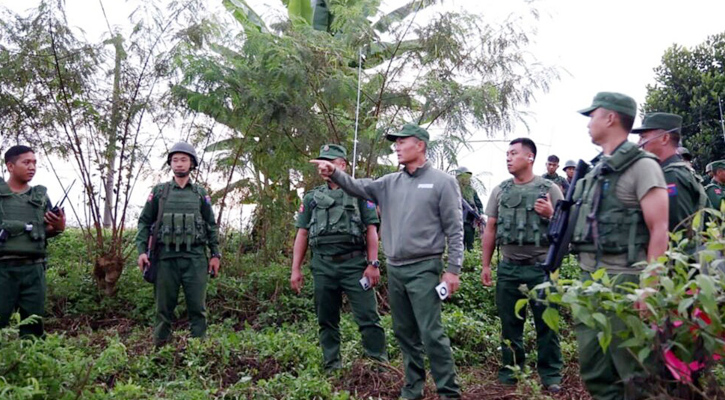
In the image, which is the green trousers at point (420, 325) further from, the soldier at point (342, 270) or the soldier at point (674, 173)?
the soldier at point (674, 173)

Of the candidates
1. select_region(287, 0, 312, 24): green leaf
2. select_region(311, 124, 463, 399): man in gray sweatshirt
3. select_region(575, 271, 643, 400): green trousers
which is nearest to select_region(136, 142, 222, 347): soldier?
select_region(311, 124, 463, 399): man in gray sweatshirt

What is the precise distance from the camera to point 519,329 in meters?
5.40

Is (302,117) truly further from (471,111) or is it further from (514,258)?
(514,258)

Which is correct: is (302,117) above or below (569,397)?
above

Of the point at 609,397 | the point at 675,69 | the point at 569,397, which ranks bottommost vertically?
the point at 569,397

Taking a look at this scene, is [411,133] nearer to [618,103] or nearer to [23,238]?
[618,103]

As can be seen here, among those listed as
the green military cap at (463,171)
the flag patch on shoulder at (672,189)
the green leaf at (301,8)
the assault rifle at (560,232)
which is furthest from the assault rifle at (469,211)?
A: the assault rifle at (560,232)

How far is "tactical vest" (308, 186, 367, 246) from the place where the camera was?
5617mm

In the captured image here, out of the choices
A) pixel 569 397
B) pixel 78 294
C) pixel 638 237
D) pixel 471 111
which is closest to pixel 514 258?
pixel 569 397

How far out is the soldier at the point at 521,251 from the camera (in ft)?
17.2

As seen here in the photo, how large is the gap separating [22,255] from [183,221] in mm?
1369

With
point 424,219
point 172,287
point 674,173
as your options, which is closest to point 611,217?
point 674,173

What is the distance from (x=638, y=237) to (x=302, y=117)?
5.32 m

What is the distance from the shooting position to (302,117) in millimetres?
8133
